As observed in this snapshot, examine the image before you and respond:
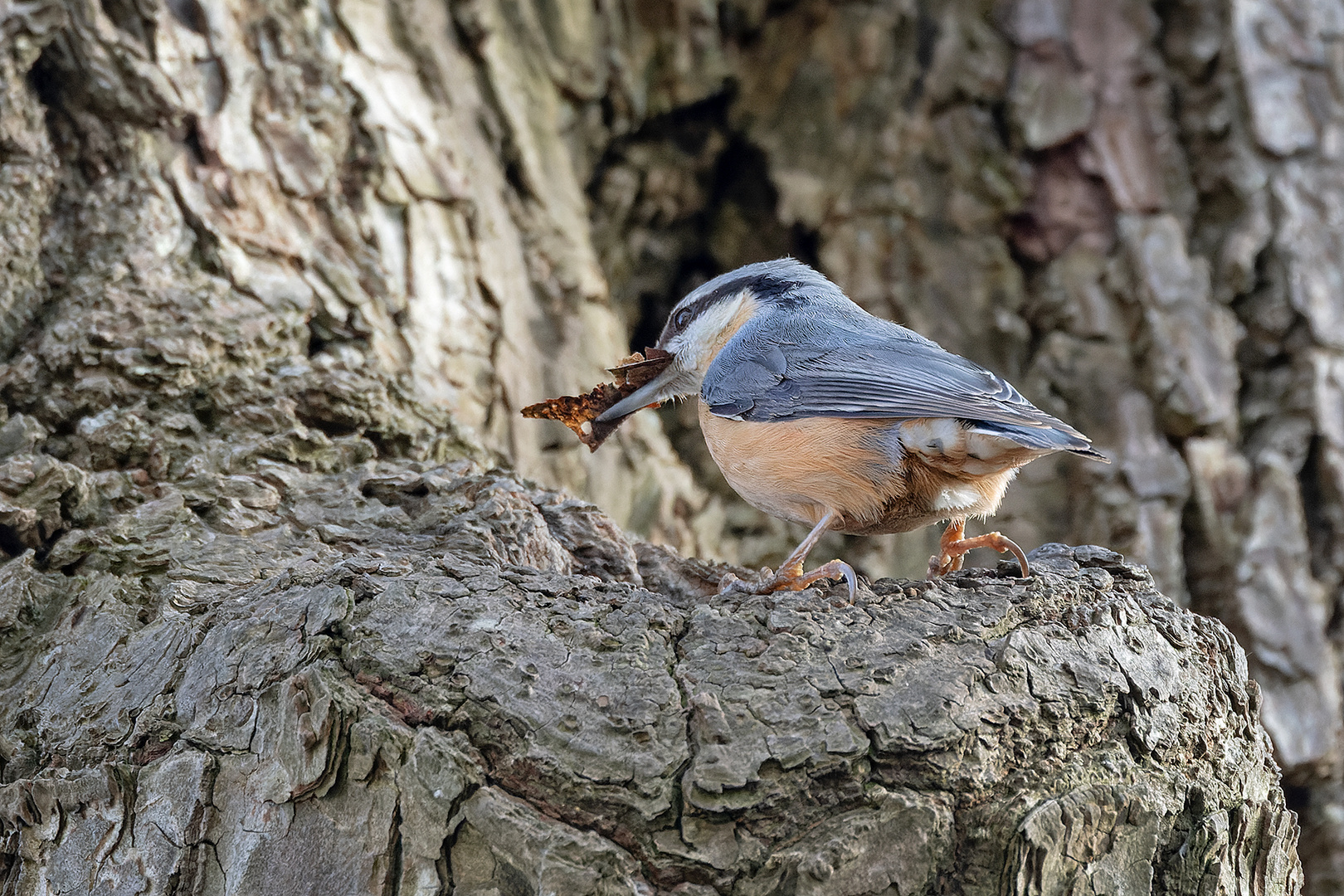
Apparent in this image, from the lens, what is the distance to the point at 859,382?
8.32ft

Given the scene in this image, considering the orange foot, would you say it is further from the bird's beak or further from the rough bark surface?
the bird's beak

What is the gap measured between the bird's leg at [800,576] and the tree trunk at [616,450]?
17 centimetres

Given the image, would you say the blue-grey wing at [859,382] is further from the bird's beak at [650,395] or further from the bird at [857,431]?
the bird's beak at [650,395]

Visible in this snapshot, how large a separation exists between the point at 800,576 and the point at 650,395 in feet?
2.75

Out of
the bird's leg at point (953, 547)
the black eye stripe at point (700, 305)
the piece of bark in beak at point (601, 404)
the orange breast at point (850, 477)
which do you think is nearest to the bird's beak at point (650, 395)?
the piece of bark in beak at point (601, 404)

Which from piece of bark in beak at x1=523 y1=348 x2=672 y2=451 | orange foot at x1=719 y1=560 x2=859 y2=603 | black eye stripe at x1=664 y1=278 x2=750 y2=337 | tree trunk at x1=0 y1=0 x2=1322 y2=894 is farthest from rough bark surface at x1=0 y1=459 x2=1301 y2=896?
black eye stripe at x1=664 y1=278 x2=750 y2=337

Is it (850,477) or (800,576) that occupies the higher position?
(850,477)

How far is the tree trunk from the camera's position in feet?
5.36

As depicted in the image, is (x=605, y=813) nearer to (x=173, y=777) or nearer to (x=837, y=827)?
(x=837, y=827)

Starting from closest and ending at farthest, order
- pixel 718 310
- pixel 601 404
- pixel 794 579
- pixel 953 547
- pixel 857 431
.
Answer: pixel 794 579 → pixel 857 431 → pixel 953 547 → pixel 601 404 → pixel 718 310

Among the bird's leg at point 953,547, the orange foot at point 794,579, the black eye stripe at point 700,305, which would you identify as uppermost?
A: the black eye stripe at point 700,305

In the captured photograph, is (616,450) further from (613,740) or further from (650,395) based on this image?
(613,740)

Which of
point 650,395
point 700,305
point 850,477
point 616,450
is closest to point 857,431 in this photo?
point 850,477

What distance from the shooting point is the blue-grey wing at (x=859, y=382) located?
228cm
